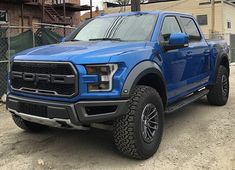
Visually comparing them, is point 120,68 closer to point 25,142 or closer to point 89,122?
point 89,122

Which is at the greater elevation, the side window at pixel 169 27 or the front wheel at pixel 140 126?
the side window at pixel 169 27

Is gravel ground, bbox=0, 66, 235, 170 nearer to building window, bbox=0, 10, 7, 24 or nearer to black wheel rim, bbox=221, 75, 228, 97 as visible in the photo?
black wheel rim, bbox=221, 75, 228, 97

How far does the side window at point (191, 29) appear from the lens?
6.93m

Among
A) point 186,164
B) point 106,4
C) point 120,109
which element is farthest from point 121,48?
point 106,4

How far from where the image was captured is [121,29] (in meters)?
5.98

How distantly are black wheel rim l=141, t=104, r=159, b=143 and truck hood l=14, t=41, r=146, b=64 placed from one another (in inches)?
31.7

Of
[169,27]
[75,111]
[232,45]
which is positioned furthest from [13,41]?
[232,45]

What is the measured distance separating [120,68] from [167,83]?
1.30 metres

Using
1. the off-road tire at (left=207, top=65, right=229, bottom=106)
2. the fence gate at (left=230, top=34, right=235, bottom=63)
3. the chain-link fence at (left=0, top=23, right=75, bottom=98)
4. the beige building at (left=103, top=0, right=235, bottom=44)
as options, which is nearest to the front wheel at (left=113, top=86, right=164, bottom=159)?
the off-road tire at (left=207, top=65, right=229, bottom=106)

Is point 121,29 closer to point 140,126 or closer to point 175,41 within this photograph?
point 175,41

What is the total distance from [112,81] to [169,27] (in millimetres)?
2100

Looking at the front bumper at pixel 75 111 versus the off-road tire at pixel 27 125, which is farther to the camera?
the off-road tire at pixel 27 125

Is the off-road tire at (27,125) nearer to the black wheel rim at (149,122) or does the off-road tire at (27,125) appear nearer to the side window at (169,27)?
the black wheel rim at (149,122)

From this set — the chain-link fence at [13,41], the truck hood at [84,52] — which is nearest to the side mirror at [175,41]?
the truck hood at [84,52]
